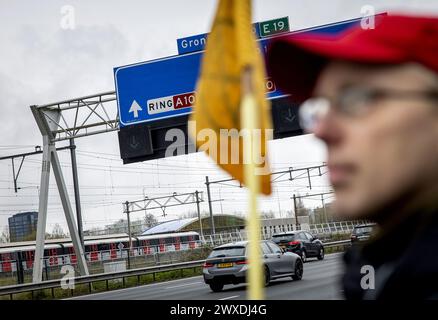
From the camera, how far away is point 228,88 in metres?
0.94

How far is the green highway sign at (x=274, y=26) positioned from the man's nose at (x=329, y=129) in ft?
39.7

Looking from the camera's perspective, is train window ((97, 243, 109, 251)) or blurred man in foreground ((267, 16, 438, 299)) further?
train window ((97, 243, 109, 251))

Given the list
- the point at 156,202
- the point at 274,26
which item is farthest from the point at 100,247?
the point at 274,26

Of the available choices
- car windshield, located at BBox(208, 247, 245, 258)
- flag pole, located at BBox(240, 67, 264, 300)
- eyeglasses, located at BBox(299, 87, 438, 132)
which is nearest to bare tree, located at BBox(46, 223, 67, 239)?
car windshield, located at BBox(208, 247, 245, 258)

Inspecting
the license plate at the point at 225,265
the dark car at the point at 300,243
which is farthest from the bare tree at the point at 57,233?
the license plate at the point at 225,265

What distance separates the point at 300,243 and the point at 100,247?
48.9ft

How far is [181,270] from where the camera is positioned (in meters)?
20.2

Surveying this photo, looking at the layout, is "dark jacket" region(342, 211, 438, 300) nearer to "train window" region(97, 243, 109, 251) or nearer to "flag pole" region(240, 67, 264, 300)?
"flag pole" region(240, 67, 264, 300)

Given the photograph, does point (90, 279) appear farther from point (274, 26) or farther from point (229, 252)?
point (274, 26)

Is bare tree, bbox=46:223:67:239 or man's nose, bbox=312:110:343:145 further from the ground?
bare tree, bbox=46:223:67:239

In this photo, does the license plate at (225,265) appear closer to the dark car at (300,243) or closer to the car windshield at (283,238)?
the dark car at (300,243)

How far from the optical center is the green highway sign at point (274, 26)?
41.7 ft

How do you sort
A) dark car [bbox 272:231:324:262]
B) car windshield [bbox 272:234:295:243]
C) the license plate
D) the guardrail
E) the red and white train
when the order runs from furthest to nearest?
the red and white train
car windshield [bbox 272:234:295:243]
dark car [bbox 272:231:324:262]
the guardrail
the license plate

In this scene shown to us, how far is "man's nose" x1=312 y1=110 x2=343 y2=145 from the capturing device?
73 cm
